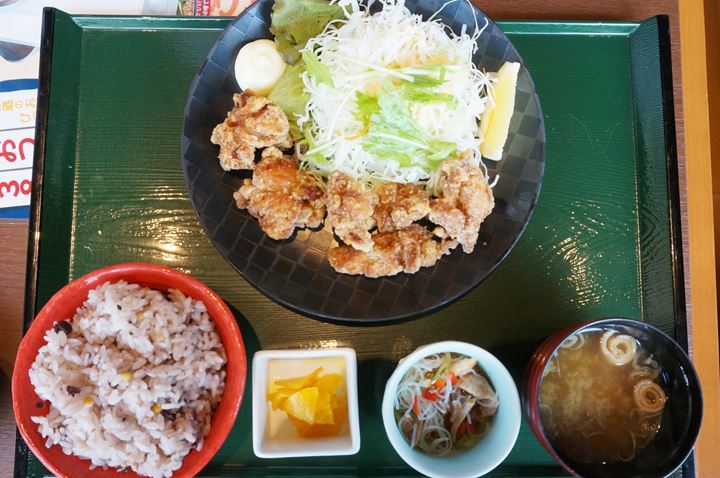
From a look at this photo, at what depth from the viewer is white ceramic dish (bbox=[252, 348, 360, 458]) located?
180 cm

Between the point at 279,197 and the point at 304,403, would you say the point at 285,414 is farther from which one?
the point at 279,197

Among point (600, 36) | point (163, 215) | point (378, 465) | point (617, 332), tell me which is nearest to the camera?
point (617, 332)

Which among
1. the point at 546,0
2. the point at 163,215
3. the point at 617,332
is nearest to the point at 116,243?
the point at 163,215

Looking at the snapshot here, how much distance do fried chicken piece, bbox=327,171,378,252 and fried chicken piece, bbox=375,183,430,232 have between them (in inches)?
2.5

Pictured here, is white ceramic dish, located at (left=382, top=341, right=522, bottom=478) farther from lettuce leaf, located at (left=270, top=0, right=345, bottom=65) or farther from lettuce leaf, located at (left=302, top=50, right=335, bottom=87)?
lettuce leaf, located at (left=270, top=0, right=345, bottom=65)

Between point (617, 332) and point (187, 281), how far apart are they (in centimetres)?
155

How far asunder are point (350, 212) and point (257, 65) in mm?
696

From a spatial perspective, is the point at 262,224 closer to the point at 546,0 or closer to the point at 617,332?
the point at 617,332

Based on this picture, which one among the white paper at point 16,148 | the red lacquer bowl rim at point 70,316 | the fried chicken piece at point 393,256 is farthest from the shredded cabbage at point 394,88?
→ the white paper at point 16,148

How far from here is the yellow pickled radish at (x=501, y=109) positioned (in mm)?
2055

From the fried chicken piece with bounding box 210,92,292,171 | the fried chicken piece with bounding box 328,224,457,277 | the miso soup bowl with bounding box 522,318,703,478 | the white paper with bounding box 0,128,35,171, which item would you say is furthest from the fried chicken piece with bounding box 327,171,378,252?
the white paper with bounding box 0,128,35,171

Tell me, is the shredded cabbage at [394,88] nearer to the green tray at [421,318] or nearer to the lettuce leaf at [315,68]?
the lettuce leaf at [315,68]

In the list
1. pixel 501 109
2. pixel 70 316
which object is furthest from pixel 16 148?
pixel 501 109

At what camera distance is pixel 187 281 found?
5.93 feet
